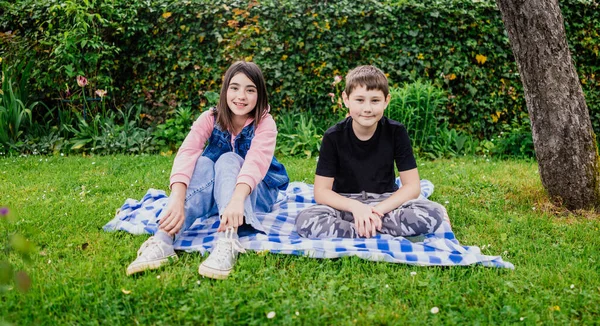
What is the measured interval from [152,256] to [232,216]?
45 cm

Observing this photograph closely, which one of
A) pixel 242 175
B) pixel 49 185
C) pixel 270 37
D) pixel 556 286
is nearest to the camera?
pixel 556 286

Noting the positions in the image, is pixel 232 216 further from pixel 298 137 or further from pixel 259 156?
pixel 298 137

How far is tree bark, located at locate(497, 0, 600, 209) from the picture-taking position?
10.5ft

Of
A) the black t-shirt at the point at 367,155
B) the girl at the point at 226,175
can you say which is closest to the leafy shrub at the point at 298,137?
the girl at the point at 226,175

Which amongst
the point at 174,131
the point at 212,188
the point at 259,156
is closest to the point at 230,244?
the point at 212,188

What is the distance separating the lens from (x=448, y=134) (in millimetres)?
5629

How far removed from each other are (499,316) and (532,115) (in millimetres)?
1816

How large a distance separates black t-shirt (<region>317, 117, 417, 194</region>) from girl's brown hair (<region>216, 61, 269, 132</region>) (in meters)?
0.44

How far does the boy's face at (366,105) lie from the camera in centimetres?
289

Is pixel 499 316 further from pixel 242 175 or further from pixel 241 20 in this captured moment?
pixel 241 20

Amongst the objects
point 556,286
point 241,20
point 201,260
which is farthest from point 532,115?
point 241,20

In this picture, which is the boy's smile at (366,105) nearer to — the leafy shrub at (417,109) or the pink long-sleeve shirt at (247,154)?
the pink long-sleeve shirt at (247,154)

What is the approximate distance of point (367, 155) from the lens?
3.06 m

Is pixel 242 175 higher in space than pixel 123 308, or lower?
higher
